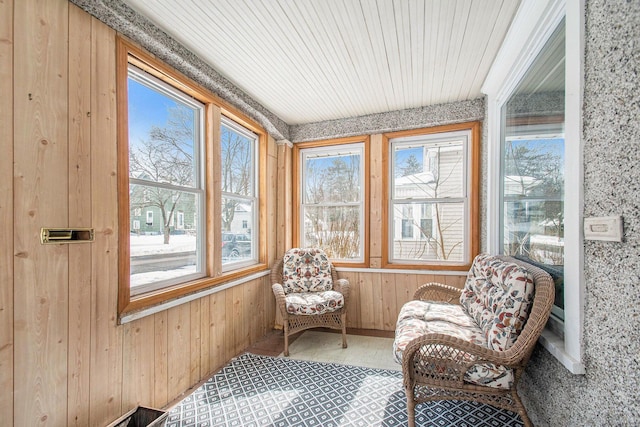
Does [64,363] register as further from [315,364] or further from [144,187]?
[315,364]

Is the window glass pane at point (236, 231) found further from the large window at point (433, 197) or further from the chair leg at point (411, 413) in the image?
the chair leg at point (411, 413)

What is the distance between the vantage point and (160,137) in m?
2.05

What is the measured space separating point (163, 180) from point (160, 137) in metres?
0.32

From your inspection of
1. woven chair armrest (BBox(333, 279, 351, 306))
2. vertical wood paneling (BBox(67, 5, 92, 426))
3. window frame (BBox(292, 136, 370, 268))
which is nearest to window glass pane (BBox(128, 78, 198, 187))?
vertical wood paneling (BBox(67, 5, 92, 426))

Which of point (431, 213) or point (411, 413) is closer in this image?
point (411, 413)

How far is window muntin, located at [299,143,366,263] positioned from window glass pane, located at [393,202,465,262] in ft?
1.53

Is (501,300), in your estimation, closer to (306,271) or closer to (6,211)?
(306,271)

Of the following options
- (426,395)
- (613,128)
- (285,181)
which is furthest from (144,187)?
(613,128)

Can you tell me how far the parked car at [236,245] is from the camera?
274 cm

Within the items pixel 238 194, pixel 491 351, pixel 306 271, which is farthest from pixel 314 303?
pixel 491 351

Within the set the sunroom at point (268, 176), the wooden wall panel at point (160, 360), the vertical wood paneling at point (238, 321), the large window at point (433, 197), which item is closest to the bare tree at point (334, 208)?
the sunroom at point (268, 176)

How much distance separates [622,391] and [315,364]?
2.02 metres

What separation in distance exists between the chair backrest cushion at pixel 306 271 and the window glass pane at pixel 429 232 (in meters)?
0.90

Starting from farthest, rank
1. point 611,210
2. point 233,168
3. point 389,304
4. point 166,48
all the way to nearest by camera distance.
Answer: point 389,304, point 233,168, point 166,48, point 611,210
